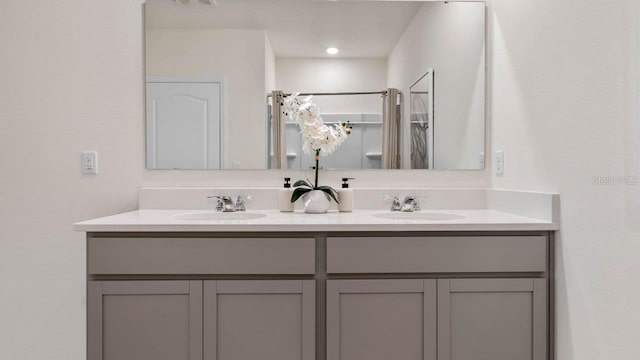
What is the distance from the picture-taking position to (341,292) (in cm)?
144

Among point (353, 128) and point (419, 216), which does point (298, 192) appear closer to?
point (353, 128)

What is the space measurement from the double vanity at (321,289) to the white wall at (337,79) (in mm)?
721

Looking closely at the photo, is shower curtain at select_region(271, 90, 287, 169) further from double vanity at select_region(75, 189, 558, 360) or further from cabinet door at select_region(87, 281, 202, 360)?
cabinet door at select_region(87, 281, 202, 360)

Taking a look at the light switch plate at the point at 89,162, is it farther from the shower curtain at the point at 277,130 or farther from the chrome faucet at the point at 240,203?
the shower curtain at the point at 277,130

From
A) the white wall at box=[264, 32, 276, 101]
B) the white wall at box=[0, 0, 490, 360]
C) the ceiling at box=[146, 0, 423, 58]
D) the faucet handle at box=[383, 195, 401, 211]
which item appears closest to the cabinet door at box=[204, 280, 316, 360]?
the faucet handle at box=[383, 195, 401, 211]

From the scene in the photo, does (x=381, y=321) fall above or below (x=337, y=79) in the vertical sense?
below

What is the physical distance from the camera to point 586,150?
1280mm

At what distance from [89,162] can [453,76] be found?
1.67 meters

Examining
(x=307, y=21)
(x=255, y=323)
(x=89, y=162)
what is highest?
(x=307, y=21)

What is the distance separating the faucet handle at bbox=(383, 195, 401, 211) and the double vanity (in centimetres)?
Result: 47

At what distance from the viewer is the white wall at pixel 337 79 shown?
6.59 feet

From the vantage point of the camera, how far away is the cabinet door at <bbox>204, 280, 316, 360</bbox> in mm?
1423

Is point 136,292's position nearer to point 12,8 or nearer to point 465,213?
point 465,213

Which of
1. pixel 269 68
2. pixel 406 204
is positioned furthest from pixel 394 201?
pixel 269 68
